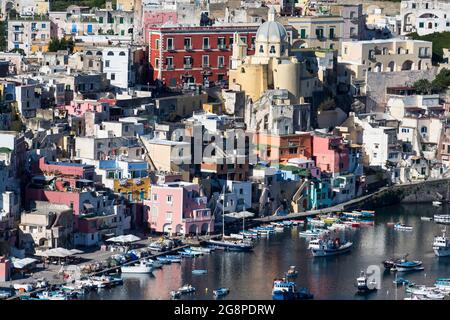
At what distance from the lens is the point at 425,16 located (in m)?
38.2

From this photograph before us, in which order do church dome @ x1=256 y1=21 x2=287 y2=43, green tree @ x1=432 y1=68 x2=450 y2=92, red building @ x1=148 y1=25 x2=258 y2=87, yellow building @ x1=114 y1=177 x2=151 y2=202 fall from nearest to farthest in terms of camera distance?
yellow building @ x1=114 y1=177 x2=151 y2=202, church dome @ x1=256 y1=21 x2=287 y2=43, red building @ x1=148 y1=25 x2=258 y2=87, green tree @ x1=432 y1=68 x2=450 y2=92

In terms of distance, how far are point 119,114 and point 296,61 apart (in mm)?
4712

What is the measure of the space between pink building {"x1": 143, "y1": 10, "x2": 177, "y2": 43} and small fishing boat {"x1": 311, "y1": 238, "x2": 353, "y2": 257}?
38.2 ft

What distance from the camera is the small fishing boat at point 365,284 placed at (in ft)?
61.3

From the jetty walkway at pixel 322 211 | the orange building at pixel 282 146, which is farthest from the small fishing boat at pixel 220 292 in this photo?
the orange building at pixel 282 146

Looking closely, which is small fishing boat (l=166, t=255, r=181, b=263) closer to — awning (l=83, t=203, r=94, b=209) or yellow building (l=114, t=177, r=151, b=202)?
awning (l=83, t=203, r=94, b=209)

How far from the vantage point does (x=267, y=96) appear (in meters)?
27.5

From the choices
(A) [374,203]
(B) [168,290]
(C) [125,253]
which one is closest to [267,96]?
(A) [374,203]

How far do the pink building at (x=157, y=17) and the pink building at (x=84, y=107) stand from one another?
5908 millimetres

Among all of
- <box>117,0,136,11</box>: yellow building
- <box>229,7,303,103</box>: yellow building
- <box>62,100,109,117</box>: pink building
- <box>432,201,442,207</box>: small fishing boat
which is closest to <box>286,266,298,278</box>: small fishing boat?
<box>62,100,109,117</box>: pink building

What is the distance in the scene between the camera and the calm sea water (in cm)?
1833

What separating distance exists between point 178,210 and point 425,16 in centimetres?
1812

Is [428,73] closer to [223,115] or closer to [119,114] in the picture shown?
[223,115]

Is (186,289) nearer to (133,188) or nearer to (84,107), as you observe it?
(133,188)
